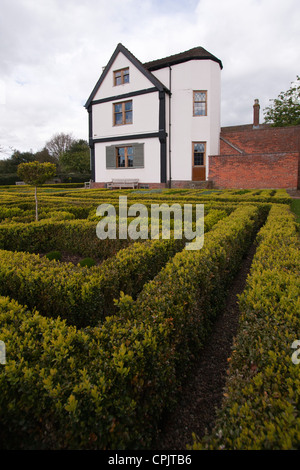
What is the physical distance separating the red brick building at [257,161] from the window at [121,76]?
9.21 m

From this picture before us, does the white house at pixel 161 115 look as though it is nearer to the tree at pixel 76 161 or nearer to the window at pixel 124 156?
the window at pixel 124 156

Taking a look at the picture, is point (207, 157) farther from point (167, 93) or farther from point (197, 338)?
point (197, 338)

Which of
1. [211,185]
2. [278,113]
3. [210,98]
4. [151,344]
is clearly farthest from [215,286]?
[278,113]

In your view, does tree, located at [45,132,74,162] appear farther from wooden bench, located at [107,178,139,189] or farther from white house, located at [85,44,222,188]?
wooden bench, located at [107,178,139,189]

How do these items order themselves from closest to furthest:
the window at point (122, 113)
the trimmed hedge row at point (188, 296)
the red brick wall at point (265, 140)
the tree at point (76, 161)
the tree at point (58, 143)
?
the trimmed hedge row at point (188, 296) → the red brick wall at point (265, 140) → the window at point (122, 113) → the tree at point (76, 161) → the tree at point (58, 143)

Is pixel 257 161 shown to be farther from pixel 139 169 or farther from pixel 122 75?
pixel 122 75

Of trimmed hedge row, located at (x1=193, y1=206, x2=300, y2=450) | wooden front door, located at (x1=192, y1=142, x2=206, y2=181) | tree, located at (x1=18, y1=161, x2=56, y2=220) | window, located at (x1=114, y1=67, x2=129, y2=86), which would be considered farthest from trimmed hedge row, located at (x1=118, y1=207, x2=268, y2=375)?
window, located at (x1=114, y1=67, x2=129, y2=86)

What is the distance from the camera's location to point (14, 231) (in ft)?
20.7

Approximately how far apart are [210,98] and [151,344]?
21.8 metres

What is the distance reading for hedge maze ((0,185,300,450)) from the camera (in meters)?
1.59

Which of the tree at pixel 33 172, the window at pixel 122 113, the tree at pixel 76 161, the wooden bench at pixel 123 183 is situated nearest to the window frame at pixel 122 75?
the window at pixel 122 113

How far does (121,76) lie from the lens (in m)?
22.6

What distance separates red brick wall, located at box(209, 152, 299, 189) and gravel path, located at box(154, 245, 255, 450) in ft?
56.0

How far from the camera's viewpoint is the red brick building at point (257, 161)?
712 inches
